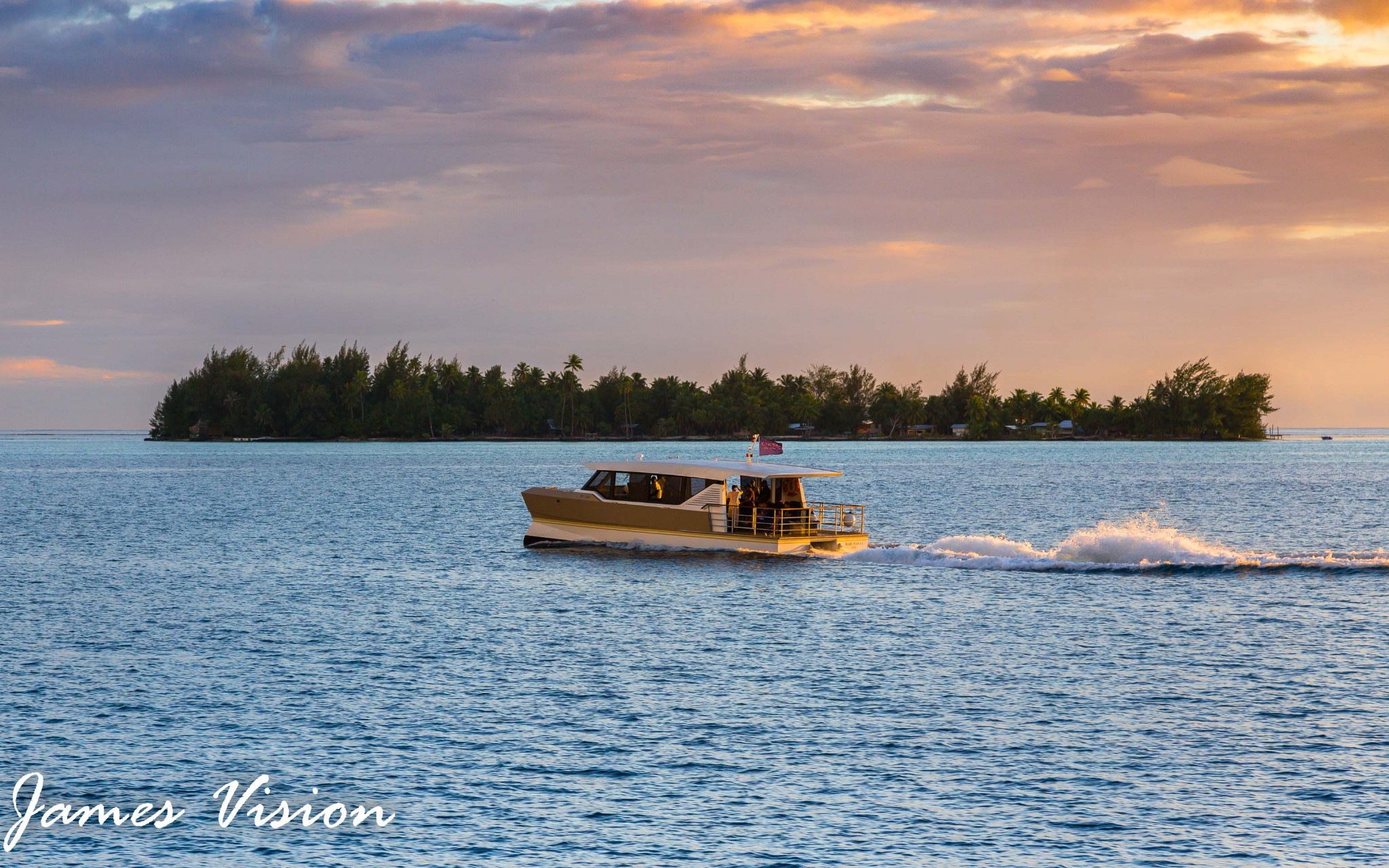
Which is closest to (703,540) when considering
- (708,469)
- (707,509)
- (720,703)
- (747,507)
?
(707,509)

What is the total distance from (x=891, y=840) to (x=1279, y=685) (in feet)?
44.3

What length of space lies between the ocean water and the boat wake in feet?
0.56

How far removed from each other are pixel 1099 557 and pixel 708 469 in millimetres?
14891

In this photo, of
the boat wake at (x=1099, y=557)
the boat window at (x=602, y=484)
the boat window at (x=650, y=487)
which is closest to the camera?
the boat wake at (x=1099, y=557)

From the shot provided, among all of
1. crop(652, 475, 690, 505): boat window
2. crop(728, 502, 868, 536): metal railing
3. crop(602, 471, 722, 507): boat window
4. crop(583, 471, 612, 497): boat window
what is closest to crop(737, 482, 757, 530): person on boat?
crop(728, 502, 868, 536): metal railing

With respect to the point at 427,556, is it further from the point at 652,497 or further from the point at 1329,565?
the point at 1329,565

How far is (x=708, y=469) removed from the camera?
4856 cm

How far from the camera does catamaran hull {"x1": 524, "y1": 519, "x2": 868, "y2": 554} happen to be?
48344mm

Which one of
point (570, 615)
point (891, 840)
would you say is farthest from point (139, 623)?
point (891, 840)
